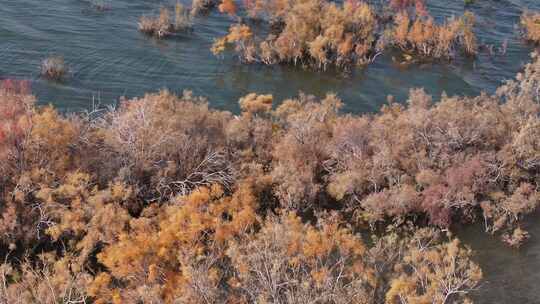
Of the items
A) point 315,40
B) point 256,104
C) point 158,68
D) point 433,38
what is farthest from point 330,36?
point 158,68

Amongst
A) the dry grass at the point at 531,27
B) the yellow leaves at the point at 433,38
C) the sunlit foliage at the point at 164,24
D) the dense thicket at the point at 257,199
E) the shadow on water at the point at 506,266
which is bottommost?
the shadow on water at the point at 506,266

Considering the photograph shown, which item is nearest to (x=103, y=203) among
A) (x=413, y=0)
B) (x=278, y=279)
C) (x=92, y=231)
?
(x=92, y=231)

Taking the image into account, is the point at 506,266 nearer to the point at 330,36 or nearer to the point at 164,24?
the point at 330,36

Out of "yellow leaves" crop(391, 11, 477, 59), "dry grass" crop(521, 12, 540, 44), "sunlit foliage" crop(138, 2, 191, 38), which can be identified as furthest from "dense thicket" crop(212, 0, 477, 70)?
"dry grass" crop(521, 12, 540, 44)

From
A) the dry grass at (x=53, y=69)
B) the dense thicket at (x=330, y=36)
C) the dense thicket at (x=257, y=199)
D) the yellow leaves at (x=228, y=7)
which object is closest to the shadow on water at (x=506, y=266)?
the dense thicket at (x=257, y=199)

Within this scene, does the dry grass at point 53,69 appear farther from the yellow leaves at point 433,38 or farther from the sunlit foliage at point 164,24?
the yellow leaves at point 433,38

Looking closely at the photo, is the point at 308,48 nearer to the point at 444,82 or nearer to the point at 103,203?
the point at 444,82
